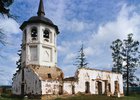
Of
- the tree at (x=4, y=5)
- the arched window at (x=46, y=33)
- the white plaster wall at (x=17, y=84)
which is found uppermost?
the arched window at (x=46, y=33)

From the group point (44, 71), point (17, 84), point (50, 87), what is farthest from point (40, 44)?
point (17, 84)

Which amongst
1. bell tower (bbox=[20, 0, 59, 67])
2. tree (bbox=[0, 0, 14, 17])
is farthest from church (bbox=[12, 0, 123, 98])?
tree (bbox=[0, 0, 14, 17])

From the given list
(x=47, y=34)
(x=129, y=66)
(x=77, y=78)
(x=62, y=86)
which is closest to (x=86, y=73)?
(x=77, y=78)

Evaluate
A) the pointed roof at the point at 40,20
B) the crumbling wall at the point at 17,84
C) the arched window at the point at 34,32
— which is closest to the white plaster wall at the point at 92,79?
the crumbling wall at the point at 17,84

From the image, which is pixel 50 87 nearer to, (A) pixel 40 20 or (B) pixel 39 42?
(B) pixel 39 42

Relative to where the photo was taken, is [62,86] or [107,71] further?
[107,71]

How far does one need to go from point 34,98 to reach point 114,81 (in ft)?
40.6

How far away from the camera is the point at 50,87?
3128 cm

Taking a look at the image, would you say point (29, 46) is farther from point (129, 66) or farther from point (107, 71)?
point (129, 66)

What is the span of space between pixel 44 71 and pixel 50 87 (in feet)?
8.24

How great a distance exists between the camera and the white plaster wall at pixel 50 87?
1214 inches

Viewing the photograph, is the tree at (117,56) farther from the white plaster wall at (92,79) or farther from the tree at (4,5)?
the tree at (4,5)

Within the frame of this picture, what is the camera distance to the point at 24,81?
33844mm

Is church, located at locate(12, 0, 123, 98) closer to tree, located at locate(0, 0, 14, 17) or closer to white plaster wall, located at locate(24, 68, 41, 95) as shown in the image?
white plaster wall, located at locate(24, 68, 41, 95)
